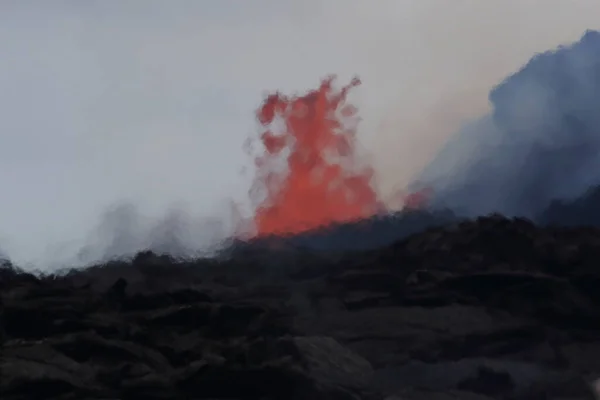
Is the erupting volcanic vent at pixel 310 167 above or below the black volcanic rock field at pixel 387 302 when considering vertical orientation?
above

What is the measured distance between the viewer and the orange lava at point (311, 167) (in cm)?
295

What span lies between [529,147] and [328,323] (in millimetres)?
894

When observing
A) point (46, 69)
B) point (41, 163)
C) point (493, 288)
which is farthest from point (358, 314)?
point (46, 69)

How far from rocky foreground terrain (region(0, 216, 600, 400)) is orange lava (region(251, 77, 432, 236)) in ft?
0.41

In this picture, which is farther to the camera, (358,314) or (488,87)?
(488,87)

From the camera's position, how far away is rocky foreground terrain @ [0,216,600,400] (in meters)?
2.71

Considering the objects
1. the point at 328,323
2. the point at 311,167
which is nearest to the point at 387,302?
the point at 328,323

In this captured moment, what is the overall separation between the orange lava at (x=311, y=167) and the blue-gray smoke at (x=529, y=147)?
0.17 metres

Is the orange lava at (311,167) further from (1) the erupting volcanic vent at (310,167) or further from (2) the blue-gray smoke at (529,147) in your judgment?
(2) the blue-gray smoke at (529,147)

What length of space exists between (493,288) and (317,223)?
1.99 ft

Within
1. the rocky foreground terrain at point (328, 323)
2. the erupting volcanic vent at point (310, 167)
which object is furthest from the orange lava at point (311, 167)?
the rocky foreground terrain at point (328, 323)

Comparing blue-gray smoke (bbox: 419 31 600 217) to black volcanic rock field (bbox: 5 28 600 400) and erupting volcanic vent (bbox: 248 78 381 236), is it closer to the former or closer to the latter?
black volcanic rock field (bbox: 5 28 600 400)

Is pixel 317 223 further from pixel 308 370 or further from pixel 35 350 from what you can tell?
pixel 35 350

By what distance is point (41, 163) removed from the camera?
9.80 ft
